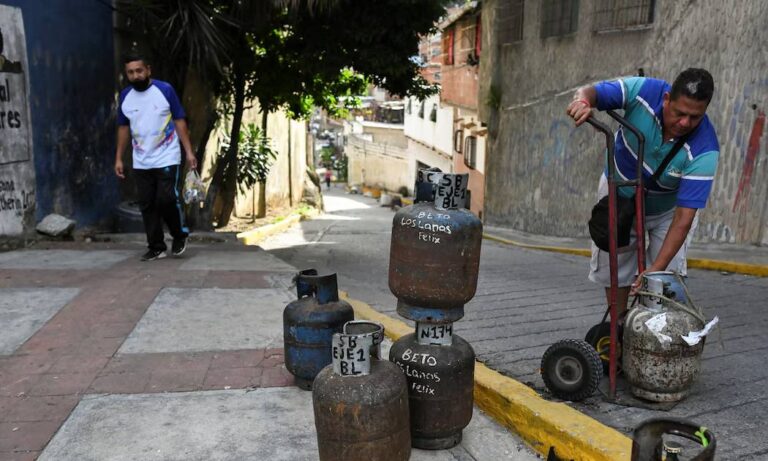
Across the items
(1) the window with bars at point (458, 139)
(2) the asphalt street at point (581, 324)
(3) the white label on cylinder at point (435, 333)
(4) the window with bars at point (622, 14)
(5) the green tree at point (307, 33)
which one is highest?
(4) the window with bars at point (622, 14)

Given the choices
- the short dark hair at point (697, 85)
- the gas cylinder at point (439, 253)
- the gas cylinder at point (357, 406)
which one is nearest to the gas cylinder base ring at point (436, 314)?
the gas cylinder at point (439, 253)

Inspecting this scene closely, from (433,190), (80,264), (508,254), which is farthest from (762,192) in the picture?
(80,264)

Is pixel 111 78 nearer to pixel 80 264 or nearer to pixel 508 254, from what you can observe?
pixel 80 264

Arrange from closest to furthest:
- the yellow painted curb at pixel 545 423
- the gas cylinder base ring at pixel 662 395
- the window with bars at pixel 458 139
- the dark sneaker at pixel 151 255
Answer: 1. the yellow painted curb at pixel 545 423
2. the gas cylinder base ring at pixel 662 395
3. the dark sneaker at pixel 151 255
4. the window with bars at pixel 458 139

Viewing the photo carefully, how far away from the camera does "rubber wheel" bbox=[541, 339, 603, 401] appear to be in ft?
10.2

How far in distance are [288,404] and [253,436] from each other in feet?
1.10

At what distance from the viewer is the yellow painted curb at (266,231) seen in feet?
37.9

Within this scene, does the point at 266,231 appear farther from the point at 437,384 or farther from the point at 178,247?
the point at 437,384

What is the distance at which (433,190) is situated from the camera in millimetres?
2836

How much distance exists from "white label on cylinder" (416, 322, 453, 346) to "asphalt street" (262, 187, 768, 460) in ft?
2.82

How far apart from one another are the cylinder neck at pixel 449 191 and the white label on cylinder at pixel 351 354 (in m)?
0.68

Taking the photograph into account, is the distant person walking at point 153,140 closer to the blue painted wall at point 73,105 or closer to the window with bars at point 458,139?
the blue painted wall at point 73,105

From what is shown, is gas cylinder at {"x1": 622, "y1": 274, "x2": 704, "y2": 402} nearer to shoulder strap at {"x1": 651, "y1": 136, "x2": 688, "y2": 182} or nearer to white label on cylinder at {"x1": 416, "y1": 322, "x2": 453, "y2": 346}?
shoulder strap at {"x1": 651, "y1": 136, "x2": 688, "y2": 182}

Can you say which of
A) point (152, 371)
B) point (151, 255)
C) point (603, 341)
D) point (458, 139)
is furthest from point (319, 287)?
point (458, 139)
